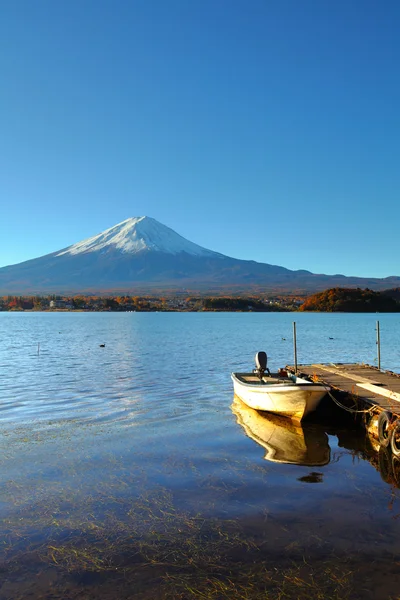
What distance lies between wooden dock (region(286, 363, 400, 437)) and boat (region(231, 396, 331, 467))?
1.44 meters

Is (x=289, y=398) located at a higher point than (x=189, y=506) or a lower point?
higher

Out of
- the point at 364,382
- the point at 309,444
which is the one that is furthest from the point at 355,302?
the point at 309,444

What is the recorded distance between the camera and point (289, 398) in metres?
16.5

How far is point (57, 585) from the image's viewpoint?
22.9 ft

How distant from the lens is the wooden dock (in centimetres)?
1511

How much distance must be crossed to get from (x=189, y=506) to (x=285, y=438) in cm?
634

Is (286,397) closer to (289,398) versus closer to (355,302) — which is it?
(289,398)

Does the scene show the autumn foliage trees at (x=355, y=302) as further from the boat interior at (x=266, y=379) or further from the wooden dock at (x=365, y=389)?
the boat interior at (x=266, y=379)

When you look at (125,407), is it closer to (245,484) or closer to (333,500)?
(245,484)

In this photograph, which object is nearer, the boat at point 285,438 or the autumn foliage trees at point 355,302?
the boat at point 285,438

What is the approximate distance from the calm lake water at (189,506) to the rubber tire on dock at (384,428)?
0.53 meters

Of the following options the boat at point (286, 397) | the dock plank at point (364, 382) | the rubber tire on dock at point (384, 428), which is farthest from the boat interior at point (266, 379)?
the rubber tire on dock at point (384, 428)

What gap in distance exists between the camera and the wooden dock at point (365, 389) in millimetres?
15105

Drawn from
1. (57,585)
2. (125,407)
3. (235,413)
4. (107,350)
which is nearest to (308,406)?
(235,413)
